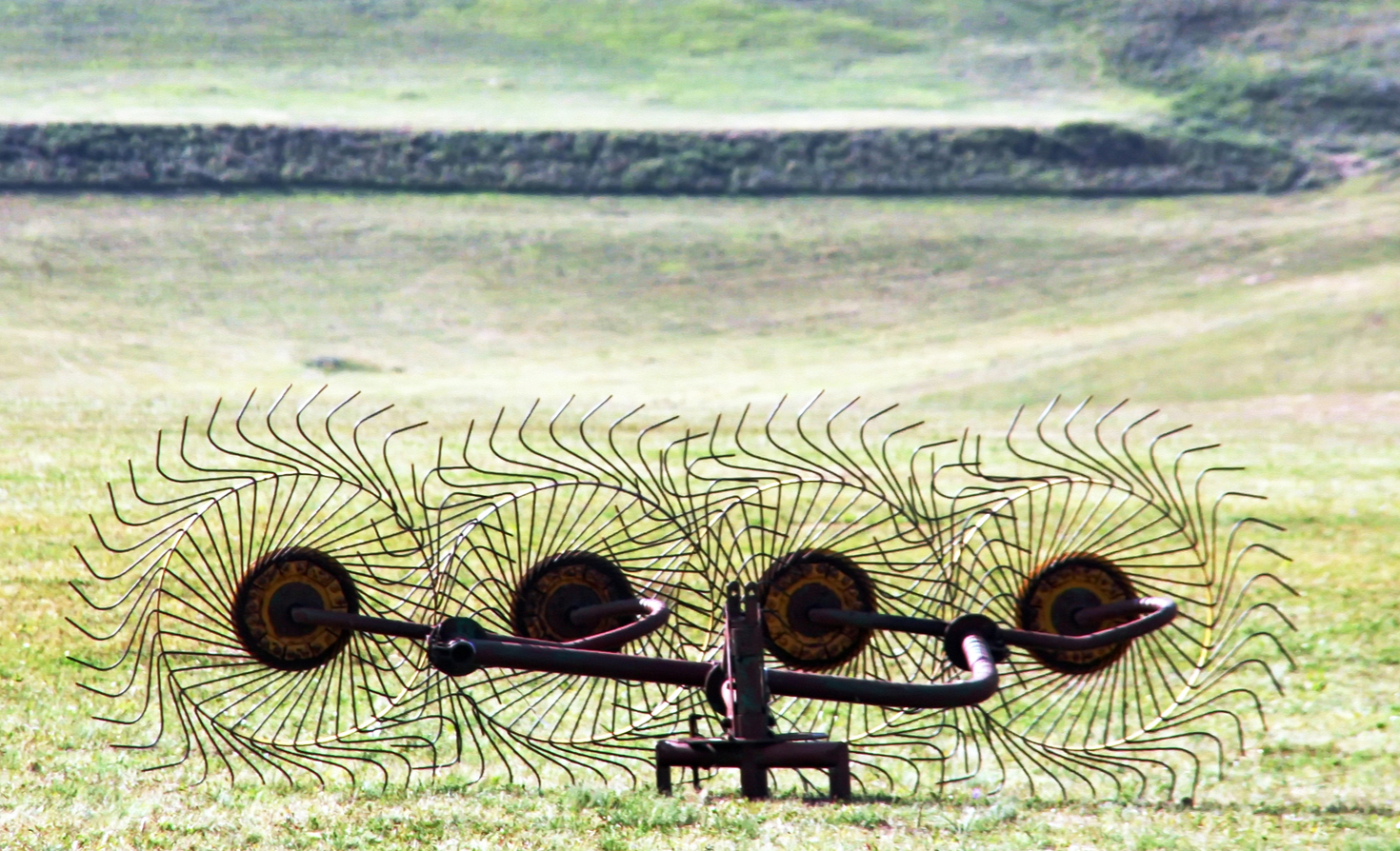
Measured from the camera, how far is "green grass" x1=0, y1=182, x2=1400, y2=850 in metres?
6.14

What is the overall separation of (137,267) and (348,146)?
8.78 metres

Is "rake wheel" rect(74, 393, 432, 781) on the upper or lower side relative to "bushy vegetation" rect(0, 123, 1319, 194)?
lower

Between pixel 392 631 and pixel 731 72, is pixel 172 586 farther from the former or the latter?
pixel 731 72

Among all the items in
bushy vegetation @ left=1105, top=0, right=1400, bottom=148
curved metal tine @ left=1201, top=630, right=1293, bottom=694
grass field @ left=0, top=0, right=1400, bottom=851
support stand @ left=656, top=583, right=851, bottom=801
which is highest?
bushy vegetation @ left=1105, top=0, right=1400, bottom=148

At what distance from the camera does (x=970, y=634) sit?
21.4 ft

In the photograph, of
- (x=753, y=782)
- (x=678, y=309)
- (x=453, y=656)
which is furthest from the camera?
(x=678, y=309)

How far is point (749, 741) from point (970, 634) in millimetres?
1115

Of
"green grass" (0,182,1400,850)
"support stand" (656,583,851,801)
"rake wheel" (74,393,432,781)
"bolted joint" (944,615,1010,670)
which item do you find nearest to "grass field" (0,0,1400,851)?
"green grass" (0,182,1400,850)

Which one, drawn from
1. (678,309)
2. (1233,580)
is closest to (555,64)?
(678,309)

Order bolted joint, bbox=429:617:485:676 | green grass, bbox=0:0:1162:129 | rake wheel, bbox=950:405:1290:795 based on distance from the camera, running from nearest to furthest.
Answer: bolted joint, bbox=429:617:485:676 → rake wheel, bbox=950:405:1290:795 → green grass, bbox=0:0:1162:129

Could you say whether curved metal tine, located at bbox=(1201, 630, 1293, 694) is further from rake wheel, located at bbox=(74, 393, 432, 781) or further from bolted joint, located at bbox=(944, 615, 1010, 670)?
rake wheel, located at bbox=(74, 393, 432, 781)

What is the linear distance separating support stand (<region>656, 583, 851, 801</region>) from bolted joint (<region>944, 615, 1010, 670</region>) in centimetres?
69

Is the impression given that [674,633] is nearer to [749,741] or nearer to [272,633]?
[749,741]

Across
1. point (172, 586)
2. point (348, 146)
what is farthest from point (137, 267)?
point (172, 586)
